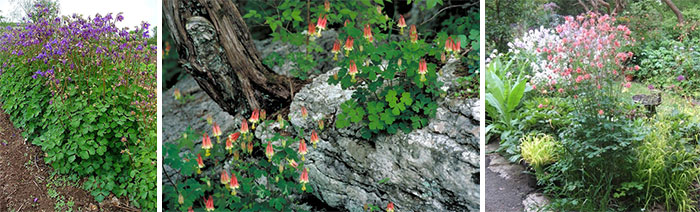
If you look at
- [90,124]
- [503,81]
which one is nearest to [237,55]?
[90,124]

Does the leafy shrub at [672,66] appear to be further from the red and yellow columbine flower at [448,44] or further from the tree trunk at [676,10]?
the red and yellow columbine flower at [448,44]

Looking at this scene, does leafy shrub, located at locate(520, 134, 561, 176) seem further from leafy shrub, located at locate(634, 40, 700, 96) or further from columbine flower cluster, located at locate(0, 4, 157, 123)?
columbine flower cluster, located at locate(0, 4, 157, 123)

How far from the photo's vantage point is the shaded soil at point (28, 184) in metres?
2.20

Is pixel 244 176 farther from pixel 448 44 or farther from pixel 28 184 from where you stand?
pixel 448 44

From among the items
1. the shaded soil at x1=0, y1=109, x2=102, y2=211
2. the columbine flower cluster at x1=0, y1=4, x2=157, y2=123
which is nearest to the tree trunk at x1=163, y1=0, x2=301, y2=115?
the columbine flower cluster at x1=0, y1=4, x2=157, y2=123

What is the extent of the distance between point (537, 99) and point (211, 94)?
5.62ft

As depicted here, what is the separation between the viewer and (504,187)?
230cm

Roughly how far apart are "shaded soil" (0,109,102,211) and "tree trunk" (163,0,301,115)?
0.80 metres

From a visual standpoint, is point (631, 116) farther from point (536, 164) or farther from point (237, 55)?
point (237, 55)

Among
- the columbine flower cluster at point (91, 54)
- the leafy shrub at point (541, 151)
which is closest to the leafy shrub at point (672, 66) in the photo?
the leafy shrub at point (541, 151)

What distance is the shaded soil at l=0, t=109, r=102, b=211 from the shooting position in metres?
2.20

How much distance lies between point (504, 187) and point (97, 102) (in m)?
1.98

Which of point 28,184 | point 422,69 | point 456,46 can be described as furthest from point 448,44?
point 28,184

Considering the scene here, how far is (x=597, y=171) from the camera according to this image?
7.08 feet
